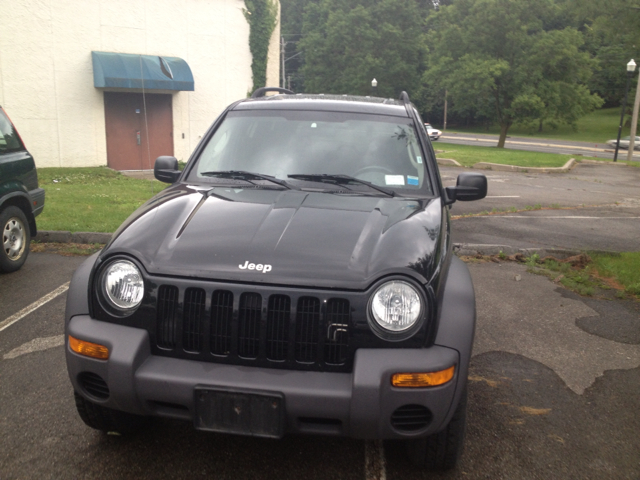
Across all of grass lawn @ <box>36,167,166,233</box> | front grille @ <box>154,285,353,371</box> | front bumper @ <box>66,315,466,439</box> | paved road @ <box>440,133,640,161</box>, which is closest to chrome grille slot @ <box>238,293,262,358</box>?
front grille @ <box>154,285,353,371</box>

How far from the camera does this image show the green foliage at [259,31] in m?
22.3

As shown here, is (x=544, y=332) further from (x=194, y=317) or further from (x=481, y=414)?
(x=194, y=317)

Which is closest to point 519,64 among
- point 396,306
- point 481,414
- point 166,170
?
point 166,170

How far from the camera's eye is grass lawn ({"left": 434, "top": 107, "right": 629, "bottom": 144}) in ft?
187

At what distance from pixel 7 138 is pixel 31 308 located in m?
2.34

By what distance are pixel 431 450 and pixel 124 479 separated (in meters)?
1.49

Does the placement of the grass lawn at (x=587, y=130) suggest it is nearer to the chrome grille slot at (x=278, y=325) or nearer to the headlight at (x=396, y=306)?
the headlight at (x=396, y=306)

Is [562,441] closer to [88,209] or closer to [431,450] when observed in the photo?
[431,450]

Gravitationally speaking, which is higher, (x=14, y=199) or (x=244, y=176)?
(x=244, y=176)

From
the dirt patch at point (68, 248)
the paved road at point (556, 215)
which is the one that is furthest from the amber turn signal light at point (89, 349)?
the paved road at point (556, 215)

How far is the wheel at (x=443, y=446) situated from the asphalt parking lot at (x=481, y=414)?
100 mm

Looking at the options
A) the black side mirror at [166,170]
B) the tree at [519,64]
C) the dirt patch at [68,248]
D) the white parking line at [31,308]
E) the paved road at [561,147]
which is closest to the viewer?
the black side mirror at [166,170]

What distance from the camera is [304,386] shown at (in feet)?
8.37

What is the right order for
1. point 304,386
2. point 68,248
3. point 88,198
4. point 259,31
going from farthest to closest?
point 259,31, point 88,198, point 68,248, point 304,386
